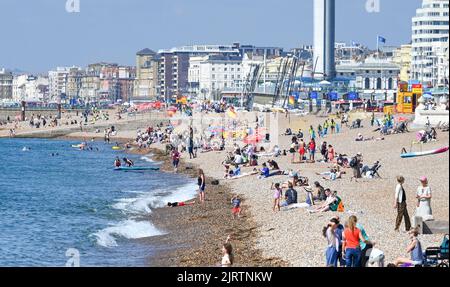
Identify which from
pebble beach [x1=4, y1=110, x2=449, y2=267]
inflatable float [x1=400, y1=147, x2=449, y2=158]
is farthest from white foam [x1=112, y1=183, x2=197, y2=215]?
inflatable float [x1=400, y1=147, x2=449, y2=158]

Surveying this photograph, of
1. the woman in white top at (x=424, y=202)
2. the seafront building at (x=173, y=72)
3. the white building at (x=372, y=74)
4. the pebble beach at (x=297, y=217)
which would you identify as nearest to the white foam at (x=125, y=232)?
the pebble beach at (x=297, y=217)

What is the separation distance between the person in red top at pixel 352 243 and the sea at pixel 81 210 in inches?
248

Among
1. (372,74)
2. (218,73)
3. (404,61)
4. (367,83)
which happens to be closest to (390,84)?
(372,74)

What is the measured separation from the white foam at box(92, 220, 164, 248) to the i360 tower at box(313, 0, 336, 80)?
81.9m

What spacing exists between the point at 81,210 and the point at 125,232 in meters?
6.80

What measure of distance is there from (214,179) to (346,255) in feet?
71.1

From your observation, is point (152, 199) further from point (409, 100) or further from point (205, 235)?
point (409, 100)

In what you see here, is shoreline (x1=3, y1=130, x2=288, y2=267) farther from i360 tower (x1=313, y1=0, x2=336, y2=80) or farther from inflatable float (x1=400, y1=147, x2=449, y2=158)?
i360 tower (x1=313, y1=0, x2=336, y2=80)

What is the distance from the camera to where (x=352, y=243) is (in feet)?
39.6

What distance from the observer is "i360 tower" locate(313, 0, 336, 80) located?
104m

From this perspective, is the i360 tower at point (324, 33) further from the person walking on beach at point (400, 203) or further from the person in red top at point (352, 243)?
the person in red top at point (352, 243)

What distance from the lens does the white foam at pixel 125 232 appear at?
21562 millimetres

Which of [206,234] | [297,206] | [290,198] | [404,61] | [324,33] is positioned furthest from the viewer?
[404,61]

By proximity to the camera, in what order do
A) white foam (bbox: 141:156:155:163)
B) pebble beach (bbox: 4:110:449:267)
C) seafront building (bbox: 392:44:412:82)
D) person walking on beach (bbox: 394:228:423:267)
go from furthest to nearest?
seafront building (bbox: 392:44:412:82)
white foam (bbox: 141:156:155:163)
pebble beach (bbox: 4:110:449:267)
person walking on beach (bbox: 394:228:423:267)
